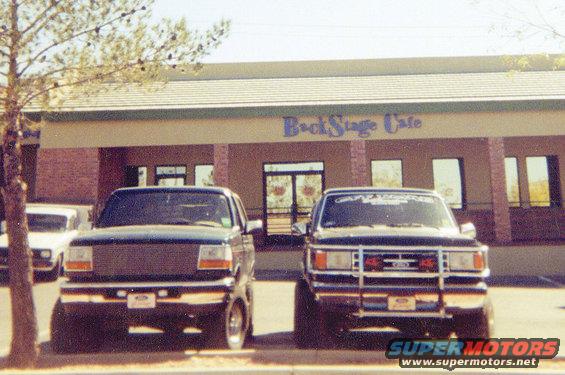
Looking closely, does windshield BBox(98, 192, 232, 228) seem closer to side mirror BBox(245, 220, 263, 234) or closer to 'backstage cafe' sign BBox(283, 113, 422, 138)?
side mirror BBox(245, 220, 263, 234)

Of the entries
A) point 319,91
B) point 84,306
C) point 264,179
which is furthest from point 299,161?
point 84,306

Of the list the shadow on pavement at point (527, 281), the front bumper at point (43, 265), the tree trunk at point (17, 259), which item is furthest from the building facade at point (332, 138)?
the tree trunk at point (17, 259)

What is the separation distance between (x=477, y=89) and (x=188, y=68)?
46.3 feet

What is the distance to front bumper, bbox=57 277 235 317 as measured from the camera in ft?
18.0

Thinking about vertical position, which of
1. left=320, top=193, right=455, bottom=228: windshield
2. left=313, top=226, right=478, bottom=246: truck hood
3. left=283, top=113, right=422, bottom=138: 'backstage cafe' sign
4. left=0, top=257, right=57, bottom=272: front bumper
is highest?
left=283, top=113, right=422, bottom=138: 'backstage cafe' sign

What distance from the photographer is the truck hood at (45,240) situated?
12.9m

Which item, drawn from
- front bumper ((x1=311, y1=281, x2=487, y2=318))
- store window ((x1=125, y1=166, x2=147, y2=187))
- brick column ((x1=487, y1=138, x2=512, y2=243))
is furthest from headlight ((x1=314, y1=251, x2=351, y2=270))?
store window ((x1=125, y1=166, x2=147, y2=187))

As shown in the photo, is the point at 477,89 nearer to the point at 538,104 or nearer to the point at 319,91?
the point at 538,104

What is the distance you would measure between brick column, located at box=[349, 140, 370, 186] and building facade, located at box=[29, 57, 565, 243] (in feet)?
0.12

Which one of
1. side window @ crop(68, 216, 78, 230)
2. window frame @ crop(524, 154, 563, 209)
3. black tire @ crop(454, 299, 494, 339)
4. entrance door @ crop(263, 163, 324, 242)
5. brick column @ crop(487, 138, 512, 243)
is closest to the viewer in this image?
black tire @ crop(454, 299, 494, 339)

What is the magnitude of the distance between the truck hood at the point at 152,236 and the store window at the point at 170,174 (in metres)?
14.0

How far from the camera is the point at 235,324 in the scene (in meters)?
6.18

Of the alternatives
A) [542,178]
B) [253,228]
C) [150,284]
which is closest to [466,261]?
[253,228]

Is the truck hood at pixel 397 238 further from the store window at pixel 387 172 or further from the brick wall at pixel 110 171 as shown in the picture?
the store window at pixel 387 172
